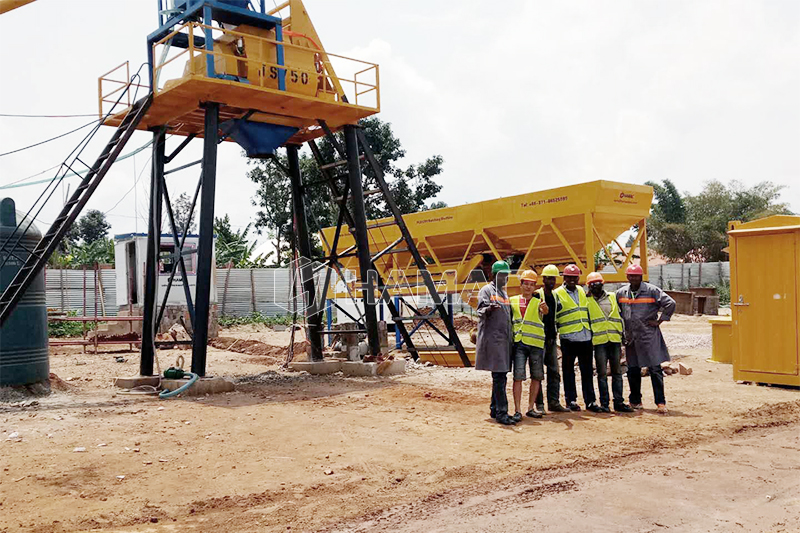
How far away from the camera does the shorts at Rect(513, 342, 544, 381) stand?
9.34 m

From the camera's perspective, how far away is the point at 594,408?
9992mm

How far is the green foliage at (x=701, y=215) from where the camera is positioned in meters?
48.3

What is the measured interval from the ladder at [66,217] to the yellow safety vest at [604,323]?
8.09 metres

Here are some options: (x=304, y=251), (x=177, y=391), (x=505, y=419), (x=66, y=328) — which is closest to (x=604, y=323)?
(x=505, y=419)

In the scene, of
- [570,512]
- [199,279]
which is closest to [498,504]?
[570,512]

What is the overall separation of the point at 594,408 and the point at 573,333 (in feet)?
3.35

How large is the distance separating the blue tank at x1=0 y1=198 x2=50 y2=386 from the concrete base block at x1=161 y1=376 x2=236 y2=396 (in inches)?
75.7

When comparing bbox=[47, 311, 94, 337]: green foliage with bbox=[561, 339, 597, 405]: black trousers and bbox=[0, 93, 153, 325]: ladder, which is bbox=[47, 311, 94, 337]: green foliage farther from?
bbox=[561, 339, 597, 405]: black trousers

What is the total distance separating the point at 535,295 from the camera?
9492 mm

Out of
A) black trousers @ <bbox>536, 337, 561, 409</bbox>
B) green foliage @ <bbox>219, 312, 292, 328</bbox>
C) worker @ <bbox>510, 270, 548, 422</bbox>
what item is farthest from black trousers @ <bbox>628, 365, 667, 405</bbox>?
green foliage @ <bbox>219, 312, 292, 328</bbox>

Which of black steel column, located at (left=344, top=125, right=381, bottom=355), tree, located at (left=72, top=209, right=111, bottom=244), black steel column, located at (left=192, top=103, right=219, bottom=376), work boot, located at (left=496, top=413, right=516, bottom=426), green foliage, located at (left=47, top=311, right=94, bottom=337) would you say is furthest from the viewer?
tree, located at (left=72, top=209, right=111, bottom=244)

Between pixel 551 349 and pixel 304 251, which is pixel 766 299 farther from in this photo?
pixel 304 251

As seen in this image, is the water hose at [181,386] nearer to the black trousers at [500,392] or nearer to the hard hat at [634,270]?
the black trousers at [500,392]

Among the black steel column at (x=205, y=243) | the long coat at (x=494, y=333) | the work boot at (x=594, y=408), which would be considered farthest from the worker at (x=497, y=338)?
the black steel column at (x=205, y=243)
